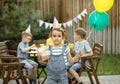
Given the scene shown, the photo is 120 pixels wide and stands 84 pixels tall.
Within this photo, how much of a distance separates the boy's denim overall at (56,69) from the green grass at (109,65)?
12.7 ft

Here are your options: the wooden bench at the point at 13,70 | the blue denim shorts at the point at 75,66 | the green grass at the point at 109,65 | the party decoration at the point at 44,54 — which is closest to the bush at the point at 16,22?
the green grass at the point at 109,65

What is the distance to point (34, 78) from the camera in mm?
7266

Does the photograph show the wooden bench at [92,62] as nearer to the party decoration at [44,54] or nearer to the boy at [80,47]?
the boy at [80,47]

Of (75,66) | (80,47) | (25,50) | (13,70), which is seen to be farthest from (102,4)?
(13,70)

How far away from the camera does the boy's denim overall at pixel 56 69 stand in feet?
18.9

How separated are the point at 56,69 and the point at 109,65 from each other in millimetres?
5091

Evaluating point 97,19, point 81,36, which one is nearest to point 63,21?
point 97,19

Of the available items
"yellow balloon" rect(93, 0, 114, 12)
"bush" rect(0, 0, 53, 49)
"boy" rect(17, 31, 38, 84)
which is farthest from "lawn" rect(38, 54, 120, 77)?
"boy" rect(17, 31, 38, 84)

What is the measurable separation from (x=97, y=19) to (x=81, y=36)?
2.56 metres

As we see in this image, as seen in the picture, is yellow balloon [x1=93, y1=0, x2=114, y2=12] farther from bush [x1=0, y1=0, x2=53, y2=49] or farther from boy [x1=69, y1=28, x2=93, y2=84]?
bush [x1=0, y1=0, x2=53, y2=49]

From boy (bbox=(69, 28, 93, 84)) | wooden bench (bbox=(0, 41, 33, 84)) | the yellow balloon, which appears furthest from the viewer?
the yellow balloon

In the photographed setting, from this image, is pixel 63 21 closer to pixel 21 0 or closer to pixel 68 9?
pixel 68 9

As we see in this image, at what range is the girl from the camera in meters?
5.72

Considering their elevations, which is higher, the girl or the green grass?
the girl
